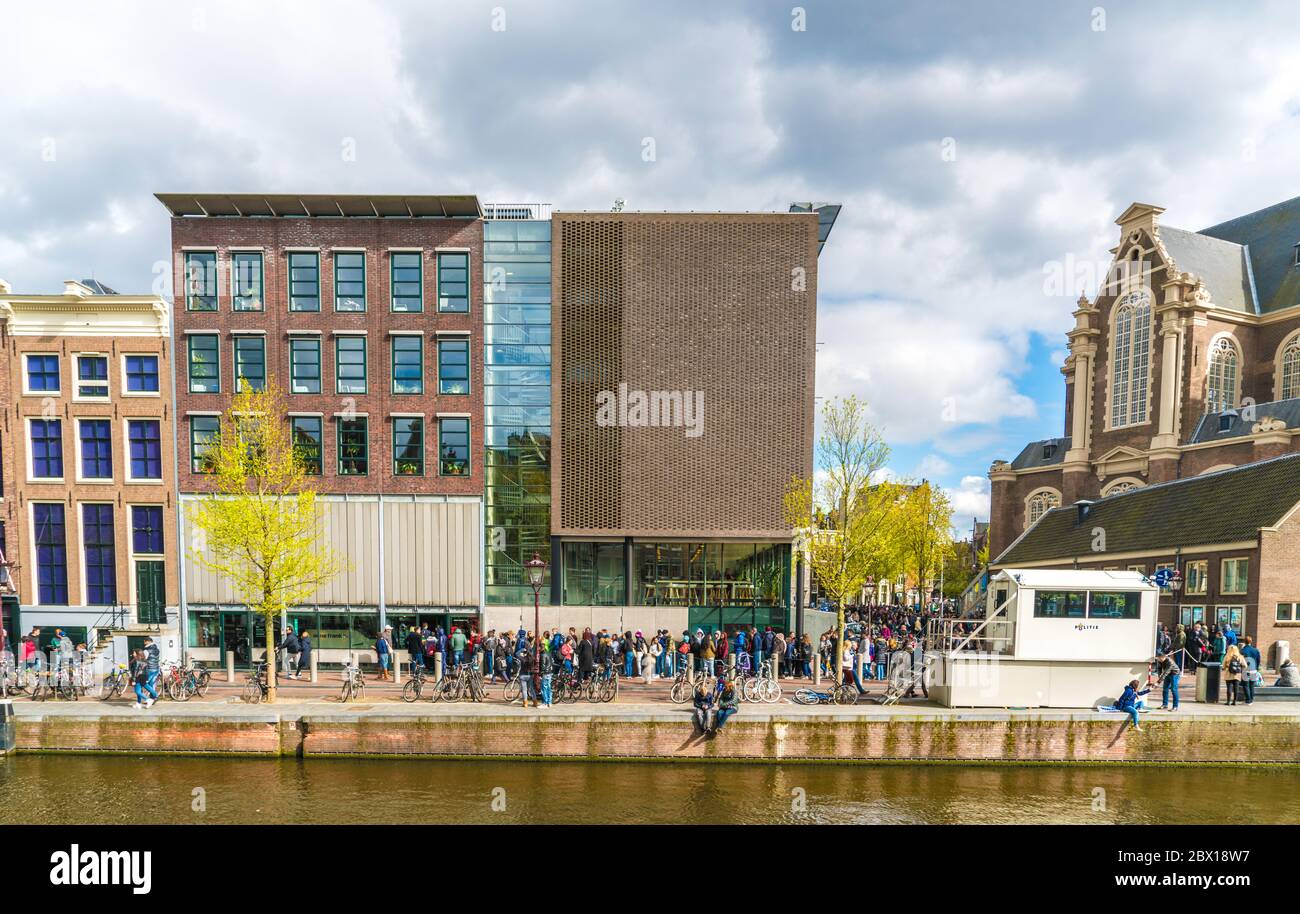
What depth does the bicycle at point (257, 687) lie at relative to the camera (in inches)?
789

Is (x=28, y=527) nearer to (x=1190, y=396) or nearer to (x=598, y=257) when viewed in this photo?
(x=598, y=257)

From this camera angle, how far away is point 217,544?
21.4 m

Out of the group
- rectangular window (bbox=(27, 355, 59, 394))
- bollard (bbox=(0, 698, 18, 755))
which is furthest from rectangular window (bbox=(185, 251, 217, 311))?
bollard (bbox=(0, 698, 18, 755))

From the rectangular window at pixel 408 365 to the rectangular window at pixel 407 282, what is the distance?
134 cm

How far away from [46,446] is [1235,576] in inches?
1766

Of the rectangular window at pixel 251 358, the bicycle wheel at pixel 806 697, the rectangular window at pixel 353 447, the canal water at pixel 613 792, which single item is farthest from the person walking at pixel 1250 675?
the rectangular window at pixel 251 358

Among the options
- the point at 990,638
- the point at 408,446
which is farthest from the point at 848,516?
the point at 408,446

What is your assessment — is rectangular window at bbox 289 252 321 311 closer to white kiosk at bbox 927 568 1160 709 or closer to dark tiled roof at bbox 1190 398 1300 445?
white kiosk at bbox 927 568 1160 709

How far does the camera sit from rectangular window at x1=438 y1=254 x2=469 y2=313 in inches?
1124

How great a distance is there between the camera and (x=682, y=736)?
17.9 metres

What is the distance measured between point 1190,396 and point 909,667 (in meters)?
35.5

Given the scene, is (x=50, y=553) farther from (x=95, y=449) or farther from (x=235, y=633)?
(x=235, y=633)
